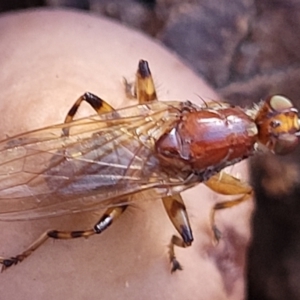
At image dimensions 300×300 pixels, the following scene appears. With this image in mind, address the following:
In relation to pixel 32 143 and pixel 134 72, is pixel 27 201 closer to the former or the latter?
Result: pixel 32 143

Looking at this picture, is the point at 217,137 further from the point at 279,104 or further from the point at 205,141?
the point at 279,104

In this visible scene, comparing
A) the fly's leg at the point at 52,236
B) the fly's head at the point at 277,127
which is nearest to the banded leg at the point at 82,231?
the fly's leg at the point at 52,236

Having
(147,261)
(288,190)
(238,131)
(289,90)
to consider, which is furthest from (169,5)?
(147,261)

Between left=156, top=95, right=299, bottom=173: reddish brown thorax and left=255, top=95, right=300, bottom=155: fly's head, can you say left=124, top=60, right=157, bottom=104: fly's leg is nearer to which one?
left=156, top=95, right=299, bottom=173: reddish brown thorax

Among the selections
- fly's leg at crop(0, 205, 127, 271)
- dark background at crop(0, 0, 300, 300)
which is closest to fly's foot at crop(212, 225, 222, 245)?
fly's leg at crop(0, 205, 127, 271)

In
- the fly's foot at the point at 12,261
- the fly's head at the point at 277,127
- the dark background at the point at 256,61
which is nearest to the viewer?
the fly's foot at the point at 12,261

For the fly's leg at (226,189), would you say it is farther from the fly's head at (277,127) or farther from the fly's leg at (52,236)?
the fly's leg at (52,236)
